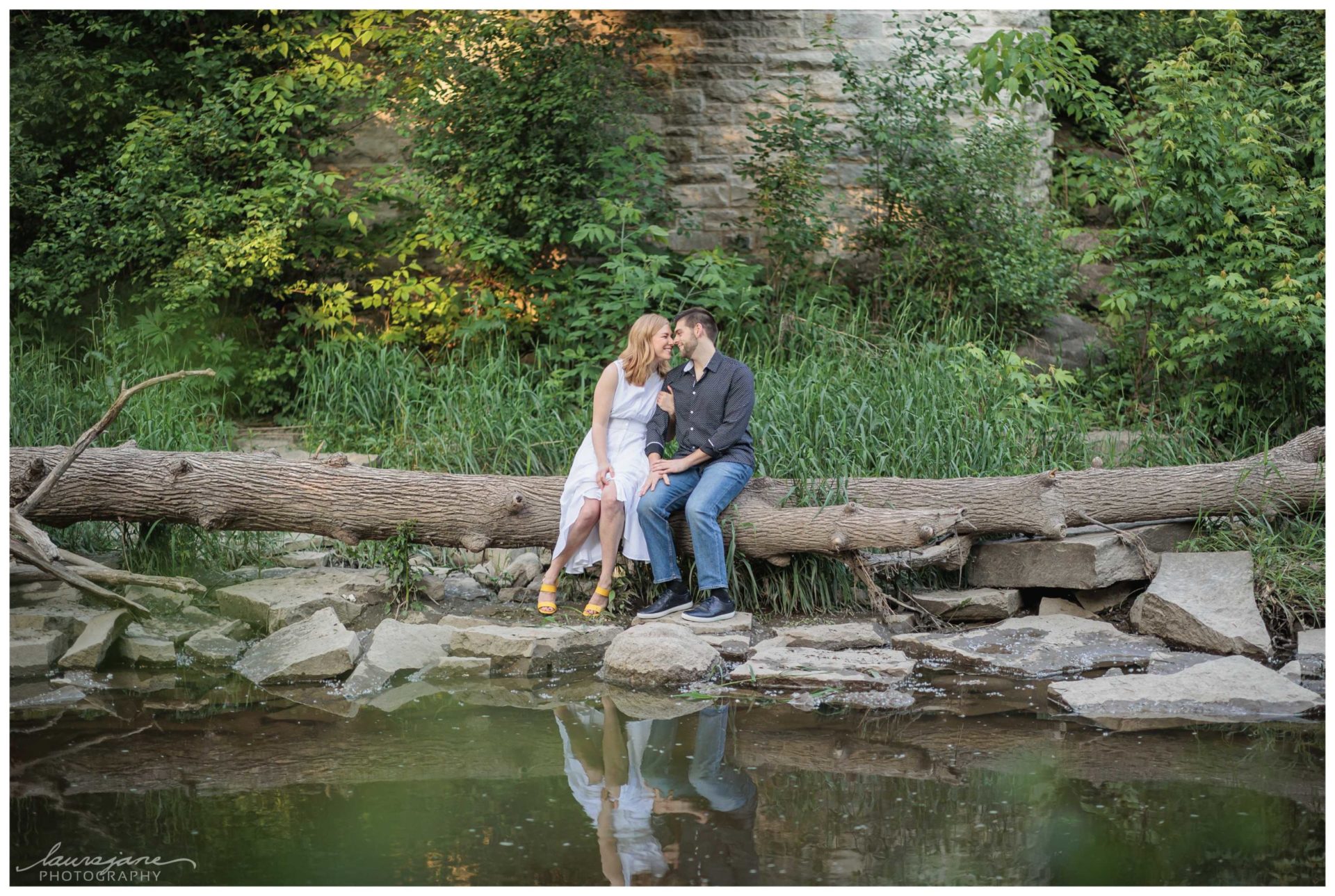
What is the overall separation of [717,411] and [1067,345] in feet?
16.2

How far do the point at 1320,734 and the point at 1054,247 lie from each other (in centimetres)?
586

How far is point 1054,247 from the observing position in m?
9.54

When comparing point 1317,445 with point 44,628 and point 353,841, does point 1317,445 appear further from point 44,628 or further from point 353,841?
point 44,628

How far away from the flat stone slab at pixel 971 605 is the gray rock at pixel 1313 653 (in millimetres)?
1400

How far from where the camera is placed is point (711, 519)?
19.6 ft

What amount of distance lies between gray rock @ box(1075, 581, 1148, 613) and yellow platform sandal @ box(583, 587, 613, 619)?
2591mm

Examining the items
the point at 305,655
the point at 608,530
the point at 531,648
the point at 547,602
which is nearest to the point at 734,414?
the point at 608,530

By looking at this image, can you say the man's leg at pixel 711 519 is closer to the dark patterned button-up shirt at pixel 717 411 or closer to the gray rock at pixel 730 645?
the dark patterned button-up shirt at pixel 717 411

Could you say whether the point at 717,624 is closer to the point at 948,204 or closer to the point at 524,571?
the point at 524,571

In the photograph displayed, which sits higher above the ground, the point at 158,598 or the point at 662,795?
the point at 662,795

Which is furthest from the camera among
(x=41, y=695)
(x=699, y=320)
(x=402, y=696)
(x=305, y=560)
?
(x=305, y=560)

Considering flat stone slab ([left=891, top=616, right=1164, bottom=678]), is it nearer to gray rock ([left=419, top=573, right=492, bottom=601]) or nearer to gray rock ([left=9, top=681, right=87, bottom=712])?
gray rock ([left=419, top=573, right=492, bottom=601])

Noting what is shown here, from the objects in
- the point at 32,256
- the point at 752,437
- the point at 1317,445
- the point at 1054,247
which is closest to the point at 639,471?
the point at 752,437

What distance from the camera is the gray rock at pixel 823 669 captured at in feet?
17.0
